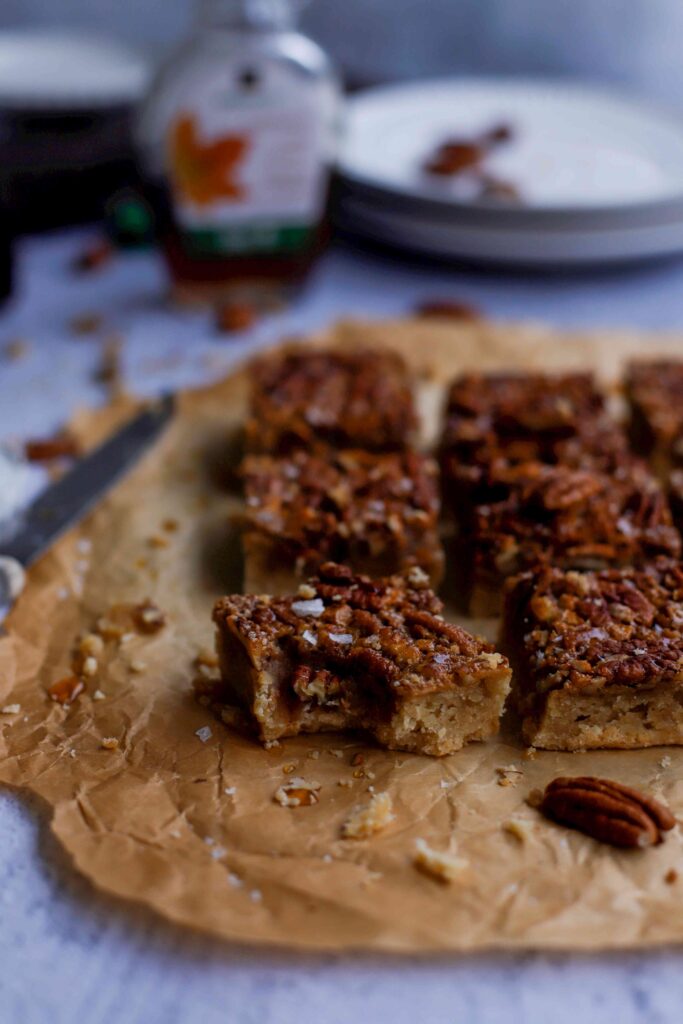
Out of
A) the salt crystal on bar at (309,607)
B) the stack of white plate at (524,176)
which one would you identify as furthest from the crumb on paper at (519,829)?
the stack of white plate at (524,176)

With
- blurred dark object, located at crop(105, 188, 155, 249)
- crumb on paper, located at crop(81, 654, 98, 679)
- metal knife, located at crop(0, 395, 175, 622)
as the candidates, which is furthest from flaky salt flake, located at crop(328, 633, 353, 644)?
blurred dark object, located at crop(105, 188, 155, 249)

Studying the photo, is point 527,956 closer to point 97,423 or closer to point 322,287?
point 97,423

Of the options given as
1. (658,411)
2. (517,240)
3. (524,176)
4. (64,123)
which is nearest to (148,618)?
(658,411)

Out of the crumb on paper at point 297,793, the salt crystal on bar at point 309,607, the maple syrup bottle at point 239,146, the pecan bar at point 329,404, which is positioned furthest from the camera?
the maple syrup bottle at point 239,146

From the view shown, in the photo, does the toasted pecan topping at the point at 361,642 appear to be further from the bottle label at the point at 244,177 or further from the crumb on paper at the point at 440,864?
the bottle label at the point at 244,177

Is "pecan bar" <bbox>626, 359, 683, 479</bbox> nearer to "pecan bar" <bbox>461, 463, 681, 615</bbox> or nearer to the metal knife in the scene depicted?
"pecan bar" <bbox>461, 463, 681, 615</bbox>

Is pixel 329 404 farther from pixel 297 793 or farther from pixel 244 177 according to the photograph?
pixel 297 793

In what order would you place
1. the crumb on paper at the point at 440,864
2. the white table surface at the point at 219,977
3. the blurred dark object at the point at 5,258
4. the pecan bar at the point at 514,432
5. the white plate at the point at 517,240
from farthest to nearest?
the white plate at the point at 517,240, the blurred dark object at the point at 5,258, the pecan bar at the point at 514,432, the crumb on paper at the point at 440,864, the white table surface at the point at 219,977
